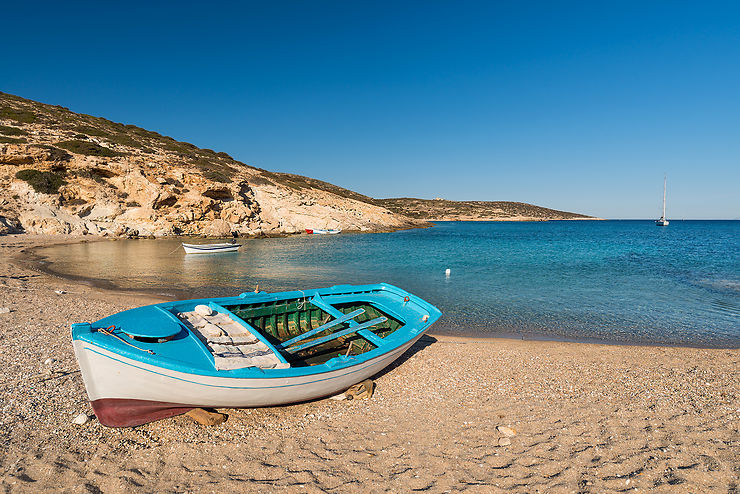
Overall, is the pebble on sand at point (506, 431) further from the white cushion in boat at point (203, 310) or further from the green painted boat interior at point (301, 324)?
the white cushion in boat at point (203, 310)

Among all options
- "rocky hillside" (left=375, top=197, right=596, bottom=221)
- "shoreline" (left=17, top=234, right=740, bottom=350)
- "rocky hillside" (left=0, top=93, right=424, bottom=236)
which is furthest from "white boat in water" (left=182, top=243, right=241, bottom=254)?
"rocky hillside" (left=375, top=197, right=596, bottom=221)

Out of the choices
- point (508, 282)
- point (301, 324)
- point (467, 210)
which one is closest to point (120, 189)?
point (508, 282)

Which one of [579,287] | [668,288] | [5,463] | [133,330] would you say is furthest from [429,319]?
[668,288]

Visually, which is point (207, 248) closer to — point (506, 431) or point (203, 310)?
point (203, 310)

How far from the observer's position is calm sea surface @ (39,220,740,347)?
12281 mm

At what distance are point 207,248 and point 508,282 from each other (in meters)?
23.7

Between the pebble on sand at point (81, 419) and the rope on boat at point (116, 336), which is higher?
the rope on boat at point (116, 336)

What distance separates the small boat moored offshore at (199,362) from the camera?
4695 millimetres

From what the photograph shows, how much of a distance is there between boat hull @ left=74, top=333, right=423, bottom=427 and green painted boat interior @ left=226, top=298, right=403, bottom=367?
1669mm

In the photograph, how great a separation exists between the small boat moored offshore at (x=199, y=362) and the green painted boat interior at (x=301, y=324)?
4cm

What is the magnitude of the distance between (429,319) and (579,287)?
14347mm

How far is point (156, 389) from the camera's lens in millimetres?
4867

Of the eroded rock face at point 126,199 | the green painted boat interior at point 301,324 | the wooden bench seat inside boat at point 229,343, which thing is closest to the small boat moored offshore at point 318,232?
the eroded rock face at point 126,199

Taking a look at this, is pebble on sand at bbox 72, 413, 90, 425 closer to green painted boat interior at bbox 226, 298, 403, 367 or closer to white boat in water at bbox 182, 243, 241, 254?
green painted boat interior at bbox 226, 298, 403, 367
